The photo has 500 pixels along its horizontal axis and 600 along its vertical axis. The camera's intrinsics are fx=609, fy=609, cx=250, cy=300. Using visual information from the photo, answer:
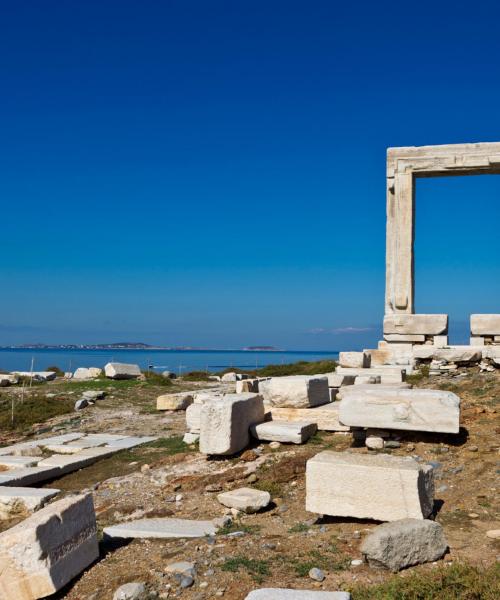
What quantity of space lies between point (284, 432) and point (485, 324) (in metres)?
7.43

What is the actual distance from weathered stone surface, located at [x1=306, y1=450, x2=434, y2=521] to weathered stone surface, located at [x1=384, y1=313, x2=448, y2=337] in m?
9.29

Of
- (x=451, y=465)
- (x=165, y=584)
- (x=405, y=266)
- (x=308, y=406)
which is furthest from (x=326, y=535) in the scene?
(x=405, y=266)

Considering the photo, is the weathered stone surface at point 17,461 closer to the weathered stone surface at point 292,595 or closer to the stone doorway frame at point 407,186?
the weathered stone surface at point 292,595

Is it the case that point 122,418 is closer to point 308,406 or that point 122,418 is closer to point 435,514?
point 308,406

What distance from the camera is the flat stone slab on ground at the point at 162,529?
5520 mm

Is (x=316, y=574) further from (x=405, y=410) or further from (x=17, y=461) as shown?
(x=17, y=461)

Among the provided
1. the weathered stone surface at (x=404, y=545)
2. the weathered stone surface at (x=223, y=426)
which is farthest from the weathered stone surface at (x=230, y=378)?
the weathered stone surface at (x=404, y=545)

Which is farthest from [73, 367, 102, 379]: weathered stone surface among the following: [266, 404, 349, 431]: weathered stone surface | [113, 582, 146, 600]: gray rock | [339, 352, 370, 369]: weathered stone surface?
[113, 582, 146, 600]: gray rock

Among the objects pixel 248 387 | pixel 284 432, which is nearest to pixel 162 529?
A: pixel 284 432

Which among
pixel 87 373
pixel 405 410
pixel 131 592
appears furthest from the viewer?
pixel 87 373

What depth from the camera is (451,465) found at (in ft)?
22.8

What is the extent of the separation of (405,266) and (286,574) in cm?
1152

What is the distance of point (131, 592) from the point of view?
431 cm

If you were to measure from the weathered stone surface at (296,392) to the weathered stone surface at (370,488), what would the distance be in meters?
3.58
